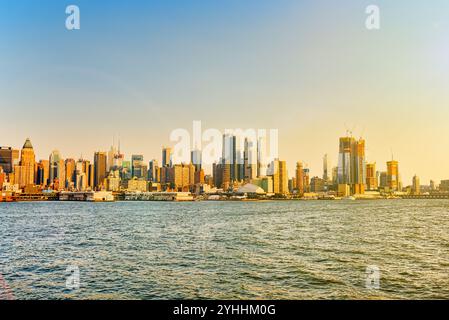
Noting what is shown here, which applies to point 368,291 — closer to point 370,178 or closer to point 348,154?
point 348,154

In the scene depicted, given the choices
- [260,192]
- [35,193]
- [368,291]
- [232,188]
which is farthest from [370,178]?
[368,291]

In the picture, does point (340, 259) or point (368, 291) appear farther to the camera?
point (340, 259)

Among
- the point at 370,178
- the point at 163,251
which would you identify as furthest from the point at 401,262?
the point at 370,178

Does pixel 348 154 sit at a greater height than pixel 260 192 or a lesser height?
greater

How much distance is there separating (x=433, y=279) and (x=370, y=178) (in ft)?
234

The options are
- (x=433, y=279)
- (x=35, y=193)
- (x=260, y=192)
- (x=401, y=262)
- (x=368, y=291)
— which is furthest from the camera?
(x=35, y=193)

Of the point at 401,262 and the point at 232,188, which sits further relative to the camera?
the point at 232,188

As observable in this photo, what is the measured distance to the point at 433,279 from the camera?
1031 cm

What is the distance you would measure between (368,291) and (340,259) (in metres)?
4.06

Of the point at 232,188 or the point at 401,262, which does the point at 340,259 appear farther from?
the point at 232,188

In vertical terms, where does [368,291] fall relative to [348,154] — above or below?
below
